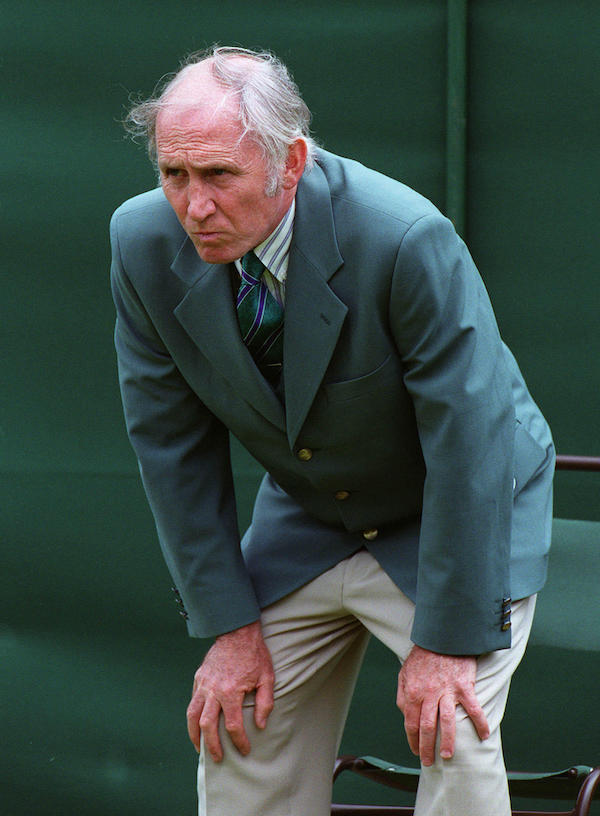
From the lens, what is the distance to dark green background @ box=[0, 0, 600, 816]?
261cm

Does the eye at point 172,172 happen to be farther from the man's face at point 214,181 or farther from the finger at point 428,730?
the finger at point 428,730

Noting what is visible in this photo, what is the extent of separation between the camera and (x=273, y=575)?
2.08 m

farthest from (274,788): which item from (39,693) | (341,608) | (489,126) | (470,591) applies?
(489,126)

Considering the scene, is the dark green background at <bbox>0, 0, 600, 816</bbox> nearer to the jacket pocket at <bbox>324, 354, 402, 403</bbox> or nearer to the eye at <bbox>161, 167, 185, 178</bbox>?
the jacket pocket at <bbox>324, 354, 402, 403</bbox>

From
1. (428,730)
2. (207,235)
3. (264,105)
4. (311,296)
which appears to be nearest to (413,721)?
(428,730)

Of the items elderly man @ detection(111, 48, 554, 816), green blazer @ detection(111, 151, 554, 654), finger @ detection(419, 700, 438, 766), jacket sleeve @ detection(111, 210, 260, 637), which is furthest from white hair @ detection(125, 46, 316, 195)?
finger @ detection(419, 700, 438, 766)

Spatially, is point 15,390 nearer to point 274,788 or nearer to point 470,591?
point 274,788

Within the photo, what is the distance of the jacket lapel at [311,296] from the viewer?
70.0 inches

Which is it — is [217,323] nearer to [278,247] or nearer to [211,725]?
[278,247]

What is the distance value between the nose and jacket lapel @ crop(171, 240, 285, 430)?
0.16m

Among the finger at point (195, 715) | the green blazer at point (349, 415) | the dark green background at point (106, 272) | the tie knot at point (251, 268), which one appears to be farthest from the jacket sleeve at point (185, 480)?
the dark green background at point (106, 272)

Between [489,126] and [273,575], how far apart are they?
1102 mm

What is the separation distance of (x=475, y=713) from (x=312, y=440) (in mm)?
459

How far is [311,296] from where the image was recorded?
1790mm
